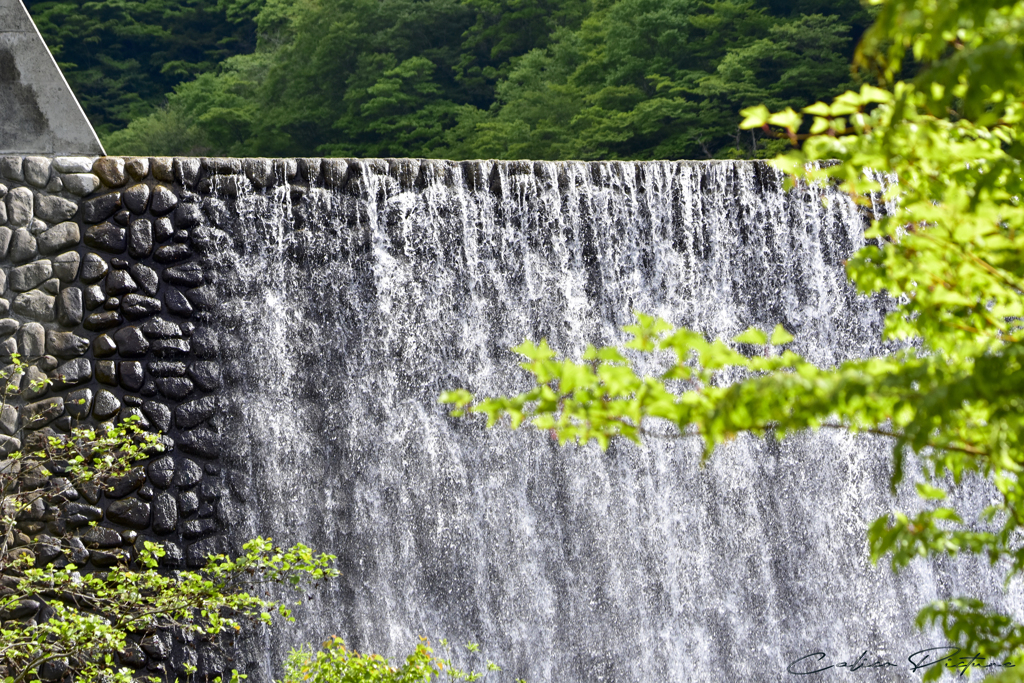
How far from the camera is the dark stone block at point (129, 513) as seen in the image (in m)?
5.05

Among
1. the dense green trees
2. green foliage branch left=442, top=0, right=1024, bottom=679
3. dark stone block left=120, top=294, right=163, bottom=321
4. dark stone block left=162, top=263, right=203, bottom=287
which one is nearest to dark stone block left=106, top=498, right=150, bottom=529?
dark stone block left=120, top=294, right=163, bottom=321

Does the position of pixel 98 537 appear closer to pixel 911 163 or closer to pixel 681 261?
pixel 681 261

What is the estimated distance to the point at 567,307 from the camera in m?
5.93

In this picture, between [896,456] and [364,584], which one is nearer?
[896,456]

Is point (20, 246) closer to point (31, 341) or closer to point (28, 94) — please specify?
point (31, 341)

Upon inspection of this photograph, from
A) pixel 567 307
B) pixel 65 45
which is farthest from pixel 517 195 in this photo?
pixel 65 45

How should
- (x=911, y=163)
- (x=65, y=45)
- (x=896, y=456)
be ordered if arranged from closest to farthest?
(x=896, y=456) → (x=911, y=163) → (x=65, y=45)

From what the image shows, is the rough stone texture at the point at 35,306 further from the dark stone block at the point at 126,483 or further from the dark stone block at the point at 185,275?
the dark stone block at the point at 126,483

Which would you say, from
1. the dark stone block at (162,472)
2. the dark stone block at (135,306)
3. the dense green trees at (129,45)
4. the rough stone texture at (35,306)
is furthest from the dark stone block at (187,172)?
the dense green trees at (129,45)

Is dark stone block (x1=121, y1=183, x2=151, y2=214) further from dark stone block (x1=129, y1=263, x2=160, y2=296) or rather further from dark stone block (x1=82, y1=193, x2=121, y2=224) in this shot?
dark stone block (x1=129, y1=263, x2=160, y2=296)

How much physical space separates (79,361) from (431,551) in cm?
232

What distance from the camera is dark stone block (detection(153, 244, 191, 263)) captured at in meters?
5.30

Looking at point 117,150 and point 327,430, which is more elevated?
point 117,150

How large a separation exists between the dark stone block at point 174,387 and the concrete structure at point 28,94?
1.48 metres
